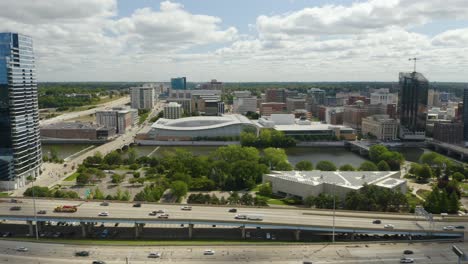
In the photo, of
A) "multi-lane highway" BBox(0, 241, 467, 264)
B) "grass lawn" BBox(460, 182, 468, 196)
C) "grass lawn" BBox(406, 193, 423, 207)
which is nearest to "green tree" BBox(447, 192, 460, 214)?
"grass lawn" BBox(406, 193, 423, 207)

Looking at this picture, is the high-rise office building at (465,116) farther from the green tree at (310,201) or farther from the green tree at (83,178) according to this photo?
the green tree at (83,178)

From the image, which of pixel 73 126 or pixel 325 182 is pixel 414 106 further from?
pixel 73 126

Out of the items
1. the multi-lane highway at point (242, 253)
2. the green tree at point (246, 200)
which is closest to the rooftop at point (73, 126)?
the green tree at point (246, 200)

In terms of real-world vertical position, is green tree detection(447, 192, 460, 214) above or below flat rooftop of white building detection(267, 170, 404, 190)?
below

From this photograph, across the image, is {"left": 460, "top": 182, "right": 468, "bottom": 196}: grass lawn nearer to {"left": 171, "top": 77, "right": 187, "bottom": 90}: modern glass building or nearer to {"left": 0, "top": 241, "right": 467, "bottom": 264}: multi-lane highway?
{"left": 0, "top": 241, "right": 467, "bottom": 264}: multi-lane highway

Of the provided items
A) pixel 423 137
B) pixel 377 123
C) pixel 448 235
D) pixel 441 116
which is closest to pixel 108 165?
pixel 448 235

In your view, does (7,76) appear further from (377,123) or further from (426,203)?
(377,123)
